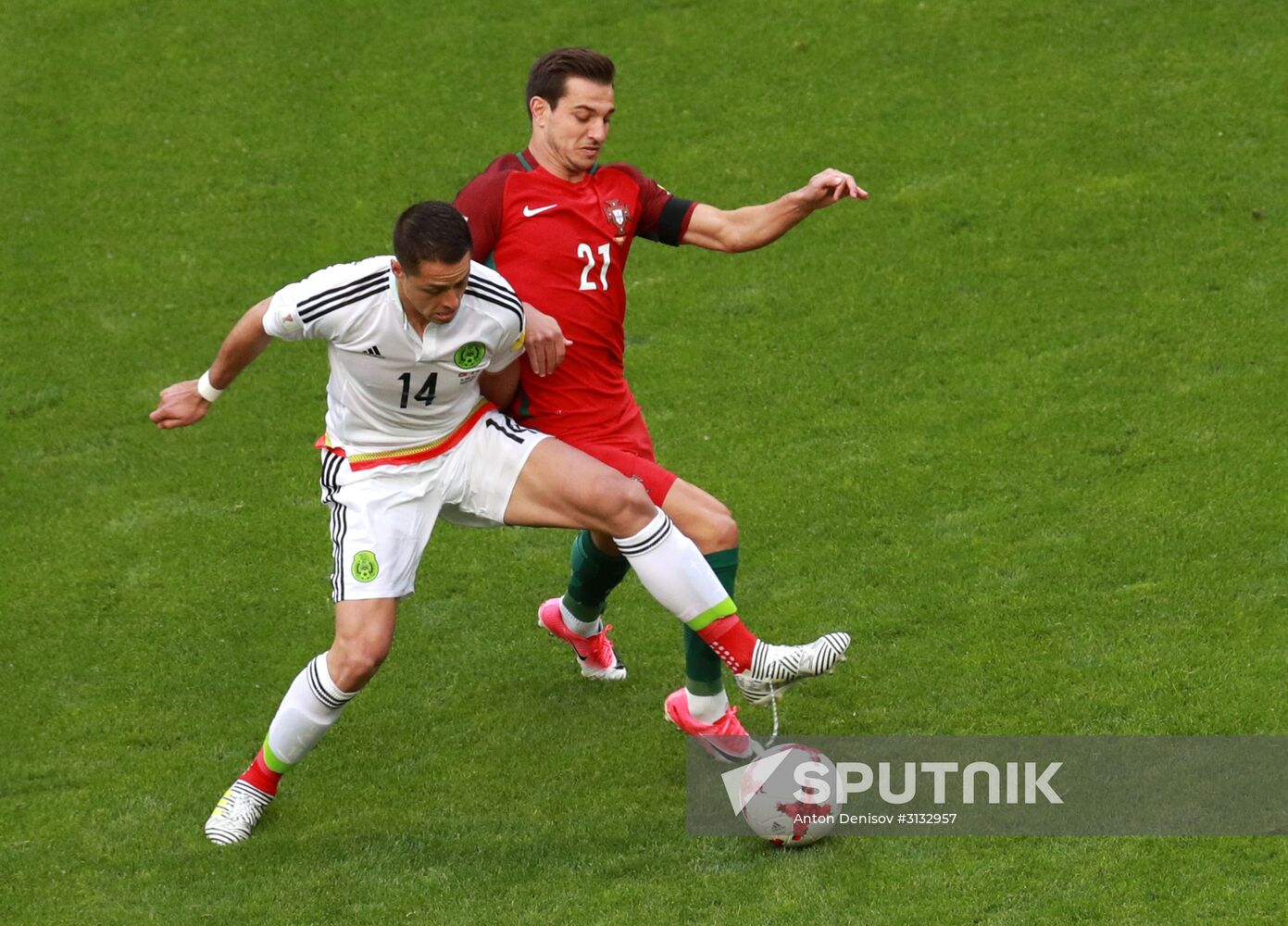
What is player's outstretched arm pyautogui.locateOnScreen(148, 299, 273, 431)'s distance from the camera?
5953 millimetres

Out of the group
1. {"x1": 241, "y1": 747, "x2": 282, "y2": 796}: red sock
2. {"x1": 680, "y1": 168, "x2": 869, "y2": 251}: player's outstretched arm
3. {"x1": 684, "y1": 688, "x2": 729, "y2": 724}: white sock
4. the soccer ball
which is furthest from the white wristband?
the soccer ball

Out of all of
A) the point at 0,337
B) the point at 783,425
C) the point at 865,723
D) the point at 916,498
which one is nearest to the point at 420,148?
the point at 0,337

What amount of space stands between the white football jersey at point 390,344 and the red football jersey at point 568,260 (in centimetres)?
33

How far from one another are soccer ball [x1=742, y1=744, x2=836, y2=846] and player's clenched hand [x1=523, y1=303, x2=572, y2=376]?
169cm

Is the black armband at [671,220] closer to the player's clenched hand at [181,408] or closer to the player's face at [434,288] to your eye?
the player's face at [434,288]

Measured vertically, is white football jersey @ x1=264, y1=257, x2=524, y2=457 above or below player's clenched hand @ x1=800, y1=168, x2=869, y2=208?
below

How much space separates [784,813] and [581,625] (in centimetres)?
178

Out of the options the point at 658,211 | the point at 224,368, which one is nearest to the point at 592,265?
the point at 658,211

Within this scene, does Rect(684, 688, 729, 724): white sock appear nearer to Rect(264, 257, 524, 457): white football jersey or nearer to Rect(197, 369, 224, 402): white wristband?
Rect(264, 257, 524, 457): white football jersey

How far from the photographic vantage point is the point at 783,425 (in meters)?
9.59

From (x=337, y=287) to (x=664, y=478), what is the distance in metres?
1.45

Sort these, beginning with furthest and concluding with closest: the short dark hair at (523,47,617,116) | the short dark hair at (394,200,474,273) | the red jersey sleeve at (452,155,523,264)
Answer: the red jersey sleeve at (452,155,523,264), the short dark hair at (523,47,617,116), the short dark hair at (394,200,474,273)

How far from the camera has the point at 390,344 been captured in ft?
19.4

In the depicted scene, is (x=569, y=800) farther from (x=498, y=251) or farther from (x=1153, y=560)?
(x=1153, y=560)
